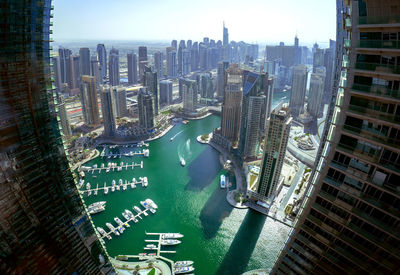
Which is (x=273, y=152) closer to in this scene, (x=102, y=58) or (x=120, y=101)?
(x=120, y=101)

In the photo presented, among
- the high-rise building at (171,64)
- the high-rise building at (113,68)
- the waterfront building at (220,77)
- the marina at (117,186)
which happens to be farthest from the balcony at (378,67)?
the high-rise building at (171,64)

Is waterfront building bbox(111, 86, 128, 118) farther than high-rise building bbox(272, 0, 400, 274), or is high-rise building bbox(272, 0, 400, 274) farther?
waterfront building bbox(111, 86, 128, 118)

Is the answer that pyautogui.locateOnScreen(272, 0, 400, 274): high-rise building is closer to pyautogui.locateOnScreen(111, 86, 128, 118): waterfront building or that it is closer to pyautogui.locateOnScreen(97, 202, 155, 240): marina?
pyautogui.locateOnScreen(97, 202, 155, 240): marina

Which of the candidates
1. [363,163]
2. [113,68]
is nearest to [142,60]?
[113,68]

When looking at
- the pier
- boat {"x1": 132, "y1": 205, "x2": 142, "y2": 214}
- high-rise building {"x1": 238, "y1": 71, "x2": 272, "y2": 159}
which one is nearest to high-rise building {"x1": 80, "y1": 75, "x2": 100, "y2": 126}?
the pier

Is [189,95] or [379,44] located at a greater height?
[379,44]

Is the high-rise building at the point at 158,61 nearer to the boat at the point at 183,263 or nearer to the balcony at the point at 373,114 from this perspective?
the boat at the point at 183,263

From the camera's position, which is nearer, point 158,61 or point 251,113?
point 251,113
